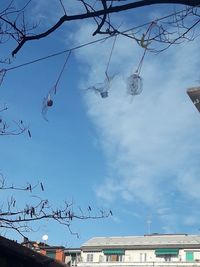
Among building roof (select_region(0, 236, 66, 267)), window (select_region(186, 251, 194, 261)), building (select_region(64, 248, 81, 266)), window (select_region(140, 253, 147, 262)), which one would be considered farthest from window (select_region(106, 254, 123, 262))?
building roof (select_region(0, 236, 66, 267))

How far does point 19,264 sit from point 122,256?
125 ft

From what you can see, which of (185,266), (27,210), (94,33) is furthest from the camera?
(185,266)

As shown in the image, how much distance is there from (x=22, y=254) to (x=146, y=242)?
3856cm

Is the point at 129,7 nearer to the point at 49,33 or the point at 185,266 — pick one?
the point at 49,33

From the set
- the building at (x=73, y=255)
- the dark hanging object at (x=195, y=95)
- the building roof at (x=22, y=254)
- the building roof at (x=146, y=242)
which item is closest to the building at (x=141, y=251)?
the building roof at (x=146, y=242)

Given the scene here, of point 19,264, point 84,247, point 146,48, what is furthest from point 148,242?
point 146,48

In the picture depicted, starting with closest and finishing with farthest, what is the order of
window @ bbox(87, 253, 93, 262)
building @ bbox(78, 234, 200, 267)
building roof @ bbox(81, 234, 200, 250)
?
building @ bbox(78, 234, 200, 267), building roof @ bbox(81, 234, 200, 250), window @ bbox(87, 253, 93, 262)

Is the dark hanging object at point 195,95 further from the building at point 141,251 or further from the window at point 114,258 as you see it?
the window at point 114,258

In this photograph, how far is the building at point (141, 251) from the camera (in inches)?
1636

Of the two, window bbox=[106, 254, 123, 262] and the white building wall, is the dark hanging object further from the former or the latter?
window bbox=[106, 254, 123, 262]

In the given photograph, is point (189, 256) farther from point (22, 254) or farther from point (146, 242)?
point (22, 254)

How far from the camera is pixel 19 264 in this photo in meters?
6.93

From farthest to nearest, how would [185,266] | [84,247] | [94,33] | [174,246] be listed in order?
[84,247], [174,246], [185,266], [94,33]

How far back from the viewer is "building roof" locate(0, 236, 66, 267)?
640cm
